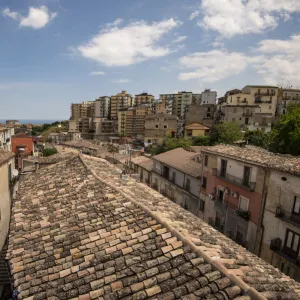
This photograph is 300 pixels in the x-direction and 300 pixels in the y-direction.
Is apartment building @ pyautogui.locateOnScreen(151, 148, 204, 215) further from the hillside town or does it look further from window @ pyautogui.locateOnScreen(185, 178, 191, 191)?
the hillside town

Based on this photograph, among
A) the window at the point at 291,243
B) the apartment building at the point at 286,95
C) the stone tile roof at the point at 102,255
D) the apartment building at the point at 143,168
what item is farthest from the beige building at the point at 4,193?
the apartment building at the point at 286,95

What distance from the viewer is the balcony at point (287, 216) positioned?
1356cm

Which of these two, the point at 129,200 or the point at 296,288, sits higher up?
the point at 129,200

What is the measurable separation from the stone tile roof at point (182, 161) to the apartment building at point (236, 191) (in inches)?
87.7

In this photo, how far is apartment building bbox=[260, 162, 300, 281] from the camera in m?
13.7

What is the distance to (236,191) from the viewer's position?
17953mm

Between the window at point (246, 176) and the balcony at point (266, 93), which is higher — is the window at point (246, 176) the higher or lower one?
the lower one

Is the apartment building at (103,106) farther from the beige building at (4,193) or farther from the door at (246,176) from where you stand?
the door at (246,176)

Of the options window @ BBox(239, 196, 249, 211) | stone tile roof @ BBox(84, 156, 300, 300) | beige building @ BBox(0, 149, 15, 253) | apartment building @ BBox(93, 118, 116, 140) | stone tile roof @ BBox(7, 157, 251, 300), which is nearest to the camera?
stone tile roof @ BBox(84, 156, 300, 300)

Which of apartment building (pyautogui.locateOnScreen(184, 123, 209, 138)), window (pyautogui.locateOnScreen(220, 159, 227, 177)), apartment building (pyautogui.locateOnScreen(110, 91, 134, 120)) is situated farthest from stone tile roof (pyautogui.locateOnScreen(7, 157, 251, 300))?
apartment building (pyautogui.locateOnScreen(110, 91, 134, 120))

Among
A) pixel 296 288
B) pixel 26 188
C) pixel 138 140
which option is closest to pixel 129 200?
pixel 296 288

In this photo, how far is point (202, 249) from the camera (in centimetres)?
503

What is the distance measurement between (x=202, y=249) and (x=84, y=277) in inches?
98.4

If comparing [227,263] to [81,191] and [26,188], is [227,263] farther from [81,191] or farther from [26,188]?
[26,188]
